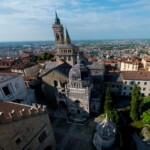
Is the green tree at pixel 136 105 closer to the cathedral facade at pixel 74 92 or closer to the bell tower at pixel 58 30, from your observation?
the cathedral facade at pixel 74 92

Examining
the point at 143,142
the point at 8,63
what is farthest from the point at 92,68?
the point at 8,63

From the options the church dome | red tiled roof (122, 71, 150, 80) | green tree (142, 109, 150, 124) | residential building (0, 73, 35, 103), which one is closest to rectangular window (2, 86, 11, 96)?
residential building (0, 73, 35, 103)

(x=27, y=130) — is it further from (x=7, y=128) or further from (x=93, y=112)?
(x=93, y=112)

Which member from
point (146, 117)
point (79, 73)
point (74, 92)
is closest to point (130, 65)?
point (146, 117)

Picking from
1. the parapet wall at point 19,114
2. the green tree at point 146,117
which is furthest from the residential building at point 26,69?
the green tree at point 146,117

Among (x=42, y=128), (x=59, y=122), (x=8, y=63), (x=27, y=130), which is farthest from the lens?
(x=8, y=63)

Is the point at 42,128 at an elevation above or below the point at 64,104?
above
